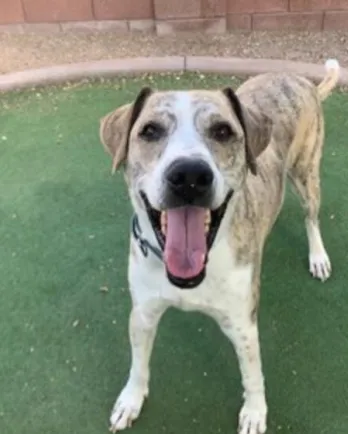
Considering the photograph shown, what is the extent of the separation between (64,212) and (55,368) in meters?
1.24

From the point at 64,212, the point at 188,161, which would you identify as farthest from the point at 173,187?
the point at 64,212

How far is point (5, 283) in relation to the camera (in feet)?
13.1

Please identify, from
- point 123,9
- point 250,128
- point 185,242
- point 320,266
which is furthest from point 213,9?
point 185,242

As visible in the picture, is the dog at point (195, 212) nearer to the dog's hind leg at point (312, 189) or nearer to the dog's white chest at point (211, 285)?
the dog's white chest at point (211, 285)

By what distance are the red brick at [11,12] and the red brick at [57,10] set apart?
0.06 meters

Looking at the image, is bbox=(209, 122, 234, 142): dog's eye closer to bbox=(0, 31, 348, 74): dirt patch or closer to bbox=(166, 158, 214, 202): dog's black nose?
bbox=(166, 158, 214, 202): dog's black nose

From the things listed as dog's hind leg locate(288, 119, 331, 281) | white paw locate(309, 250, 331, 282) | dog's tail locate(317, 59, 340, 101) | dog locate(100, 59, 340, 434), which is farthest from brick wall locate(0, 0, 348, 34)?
dog locate(100, 59, 340, 434)

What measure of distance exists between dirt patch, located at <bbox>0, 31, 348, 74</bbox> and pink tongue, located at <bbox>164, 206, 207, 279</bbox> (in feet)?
12.5

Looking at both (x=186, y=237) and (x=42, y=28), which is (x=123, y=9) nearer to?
(x=42, y=28)

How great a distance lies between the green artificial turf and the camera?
10.9 feet

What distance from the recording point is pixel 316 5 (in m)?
6.35

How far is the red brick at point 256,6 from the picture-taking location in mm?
6334

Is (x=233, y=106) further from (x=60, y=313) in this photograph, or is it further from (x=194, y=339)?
(x=60, y=313)

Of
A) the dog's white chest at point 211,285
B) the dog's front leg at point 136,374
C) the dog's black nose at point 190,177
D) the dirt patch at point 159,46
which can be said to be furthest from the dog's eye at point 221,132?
the dirt patch at point 159,46
